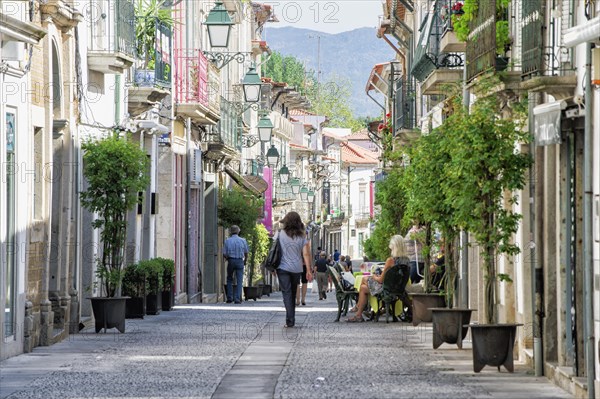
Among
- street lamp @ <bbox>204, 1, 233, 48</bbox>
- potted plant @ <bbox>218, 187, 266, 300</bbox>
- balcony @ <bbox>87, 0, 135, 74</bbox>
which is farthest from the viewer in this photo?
potted plant @ <bbox>218, 187, 266, 300</bbox>

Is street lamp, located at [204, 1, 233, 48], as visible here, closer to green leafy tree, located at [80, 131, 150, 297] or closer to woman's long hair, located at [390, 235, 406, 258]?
woman's long hair, located at [390, 235, 406, 258]

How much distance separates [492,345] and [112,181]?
8.07 m

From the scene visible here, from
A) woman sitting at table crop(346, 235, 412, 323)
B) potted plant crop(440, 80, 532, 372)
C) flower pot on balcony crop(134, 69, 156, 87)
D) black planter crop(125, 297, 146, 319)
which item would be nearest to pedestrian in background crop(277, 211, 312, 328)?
woman sitting at table crop(346, 235, 412, 323)

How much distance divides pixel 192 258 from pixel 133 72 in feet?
38.7

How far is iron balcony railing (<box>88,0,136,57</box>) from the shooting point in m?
24.0

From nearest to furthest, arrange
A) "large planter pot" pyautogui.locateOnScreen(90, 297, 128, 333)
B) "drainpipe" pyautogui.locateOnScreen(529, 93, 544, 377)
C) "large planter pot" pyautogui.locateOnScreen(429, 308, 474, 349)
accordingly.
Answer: "drainpipe" pyautogui.locateOnScreen(529, 93, 544, 377), "large planter pot" pyautogui.locateOnScreen(429, 308, 474, 349), "large planter pot" pyautogui.locateOnScreen(90, 297, 128, 333)

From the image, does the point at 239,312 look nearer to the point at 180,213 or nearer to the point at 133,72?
the point at 133,72

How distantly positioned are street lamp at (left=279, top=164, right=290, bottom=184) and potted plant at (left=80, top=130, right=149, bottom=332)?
1754 inches


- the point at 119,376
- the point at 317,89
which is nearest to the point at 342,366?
the point at 119,376

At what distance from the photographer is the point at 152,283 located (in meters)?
27.0

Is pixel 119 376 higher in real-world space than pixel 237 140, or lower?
lower

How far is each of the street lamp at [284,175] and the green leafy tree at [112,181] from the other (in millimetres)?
44548

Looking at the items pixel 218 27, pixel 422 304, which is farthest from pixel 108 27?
pixel 218 27

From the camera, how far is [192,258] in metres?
→ 39.2
